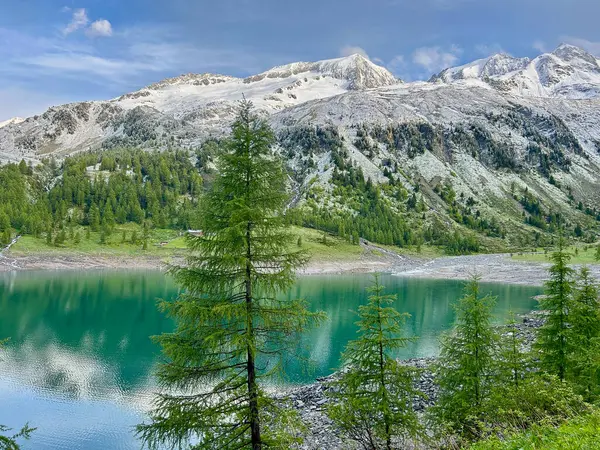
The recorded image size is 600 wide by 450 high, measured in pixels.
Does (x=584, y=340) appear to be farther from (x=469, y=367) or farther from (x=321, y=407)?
(x=321, y=407)

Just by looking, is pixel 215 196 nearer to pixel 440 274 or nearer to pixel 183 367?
pixel 183 367

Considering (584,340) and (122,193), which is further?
(122,193)

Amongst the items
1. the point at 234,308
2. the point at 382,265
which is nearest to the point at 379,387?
the point at 234,308

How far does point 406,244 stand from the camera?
527 feet

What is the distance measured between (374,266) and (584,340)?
112m

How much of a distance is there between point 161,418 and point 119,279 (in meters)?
89.5

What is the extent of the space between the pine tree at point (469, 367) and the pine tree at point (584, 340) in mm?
4180

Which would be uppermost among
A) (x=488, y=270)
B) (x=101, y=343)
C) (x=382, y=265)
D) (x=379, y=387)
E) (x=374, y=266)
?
(x=379, y=387)

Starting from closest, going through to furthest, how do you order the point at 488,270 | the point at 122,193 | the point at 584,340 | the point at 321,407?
the point at 584,340, the point at 321,407, the point at 488,270, the point at 122,193

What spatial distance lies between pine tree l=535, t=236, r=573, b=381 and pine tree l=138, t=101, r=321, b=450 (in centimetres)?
1435

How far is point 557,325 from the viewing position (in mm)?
20641

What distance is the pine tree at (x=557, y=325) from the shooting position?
795 inches

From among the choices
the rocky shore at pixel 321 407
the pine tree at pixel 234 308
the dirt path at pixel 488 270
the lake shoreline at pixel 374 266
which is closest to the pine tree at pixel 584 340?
the rocky shore at pixel 321 407

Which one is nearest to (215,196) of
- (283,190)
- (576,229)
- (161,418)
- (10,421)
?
(283,190)
